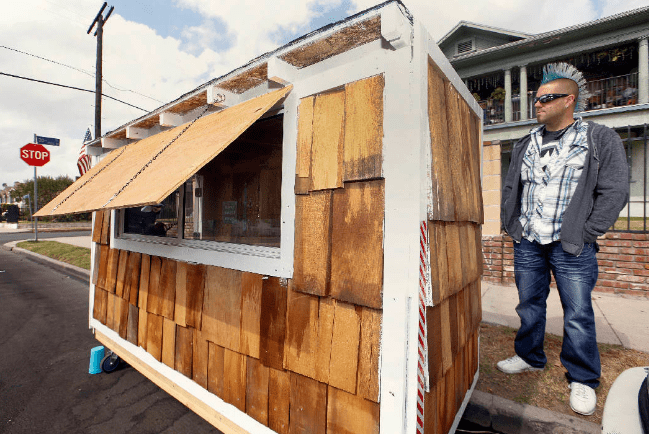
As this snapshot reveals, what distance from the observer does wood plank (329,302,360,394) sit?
5.19 ft

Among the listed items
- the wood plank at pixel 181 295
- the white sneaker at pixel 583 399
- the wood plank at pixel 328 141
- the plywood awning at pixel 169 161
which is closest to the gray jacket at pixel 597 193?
the white sneaker at pixel 583 399

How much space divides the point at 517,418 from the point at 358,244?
1806mm

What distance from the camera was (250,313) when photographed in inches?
80.7

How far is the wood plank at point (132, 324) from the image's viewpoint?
123 inches

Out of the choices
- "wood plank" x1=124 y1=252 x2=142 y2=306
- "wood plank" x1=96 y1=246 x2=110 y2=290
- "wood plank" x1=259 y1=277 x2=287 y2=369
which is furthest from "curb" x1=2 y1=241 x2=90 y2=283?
"wood plank" x1=259 y1=277 x2=287 y2=369

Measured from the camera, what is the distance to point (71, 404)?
284 cm

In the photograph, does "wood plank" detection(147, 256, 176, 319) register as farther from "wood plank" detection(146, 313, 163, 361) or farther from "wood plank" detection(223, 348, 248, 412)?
"wood plank" detection(223, 348, 248, 412)

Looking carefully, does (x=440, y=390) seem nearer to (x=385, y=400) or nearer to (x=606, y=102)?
(x=385, y=400)

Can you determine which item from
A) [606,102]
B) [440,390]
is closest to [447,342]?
[440,390]

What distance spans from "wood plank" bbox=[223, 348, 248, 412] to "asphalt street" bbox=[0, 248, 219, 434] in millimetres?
592

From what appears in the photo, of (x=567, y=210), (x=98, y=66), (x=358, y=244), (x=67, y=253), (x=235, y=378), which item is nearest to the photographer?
(x=358, y=244)

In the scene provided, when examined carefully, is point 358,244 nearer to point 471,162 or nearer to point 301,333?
point 301,333

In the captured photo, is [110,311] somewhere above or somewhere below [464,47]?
below

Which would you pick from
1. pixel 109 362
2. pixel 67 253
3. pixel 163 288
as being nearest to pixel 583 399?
pixel 163 288
